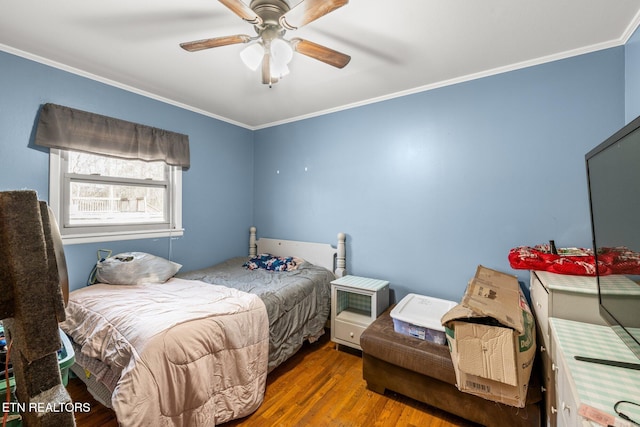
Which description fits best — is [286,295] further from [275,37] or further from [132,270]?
[275,37]

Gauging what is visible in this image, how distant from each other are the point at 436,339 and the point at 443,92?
6.89 feet

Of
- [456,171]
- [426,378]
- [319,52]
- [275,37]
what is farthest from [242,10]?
[426,378]

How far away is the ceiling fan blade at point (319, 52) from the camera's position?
5.05 feet

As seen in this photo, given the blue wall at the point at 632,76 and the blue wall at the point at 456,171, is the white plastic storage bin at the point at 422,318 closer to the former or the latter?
the blue wall at the point at 456,171

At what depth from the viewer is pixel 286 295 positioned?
2289 mm

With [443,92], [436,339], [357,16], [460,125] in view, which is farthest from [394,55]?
[436,339]

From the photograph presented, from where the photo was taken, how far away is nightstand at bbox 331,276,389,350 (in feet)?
8.12

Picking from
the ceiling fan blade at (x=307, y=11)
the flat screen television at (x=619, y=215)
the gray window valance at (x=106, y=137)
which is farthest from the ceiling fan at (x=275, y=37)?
the gray window valance at (x=106, y=137)

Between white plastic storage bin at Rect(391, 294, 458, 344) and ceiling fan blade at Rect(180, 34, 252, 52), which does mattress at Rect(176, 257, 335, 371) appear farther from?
ceiling fan blade at Rect(180, 34, 252, 52)

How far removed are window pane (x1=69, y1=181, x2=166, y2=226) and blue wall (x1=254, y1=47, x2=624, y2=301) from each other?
1.55m

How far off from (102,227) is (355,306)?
8.32ft

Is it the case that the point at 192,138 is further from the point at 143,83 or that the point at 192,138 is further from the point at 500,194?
the point at 500,194

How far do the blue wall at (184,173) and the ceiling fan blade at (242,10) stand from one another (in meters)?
1.93

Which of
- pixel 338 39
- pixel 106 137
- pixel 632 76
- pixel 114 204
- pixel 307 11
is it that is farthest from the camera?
pixel 114 204
